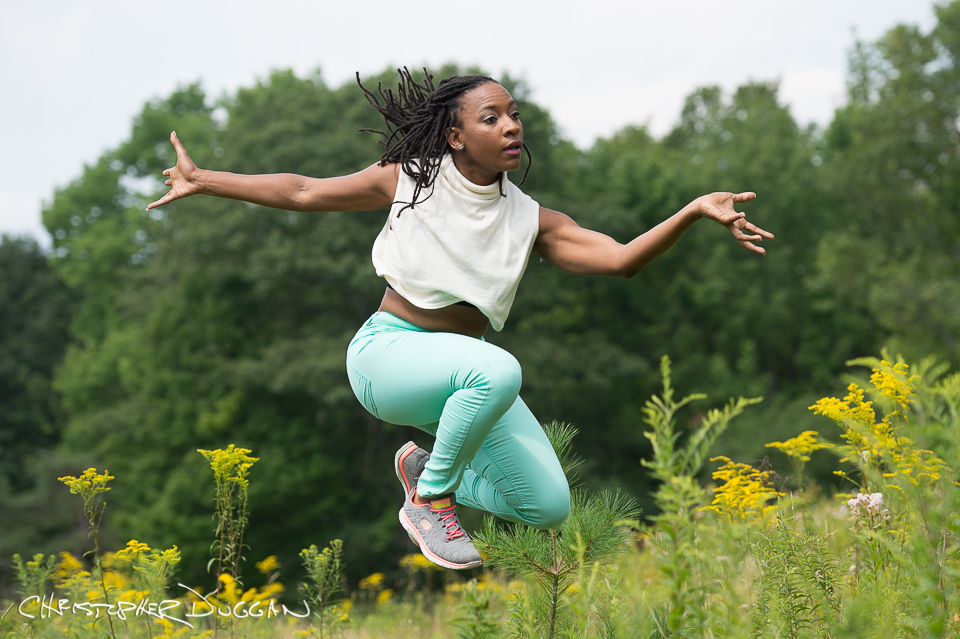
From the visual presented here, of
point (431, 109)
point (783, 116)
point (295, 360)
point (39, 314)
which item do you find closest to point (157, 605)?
point (431, 109)

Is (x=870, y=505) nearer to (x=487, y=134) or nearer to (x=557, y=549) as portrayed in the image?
(x=557, y=549)

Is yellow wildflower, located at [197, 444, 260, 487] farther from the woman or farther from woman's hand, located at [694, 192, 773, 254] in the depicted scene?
woman's hand, located at [694, 192, 773, 254]

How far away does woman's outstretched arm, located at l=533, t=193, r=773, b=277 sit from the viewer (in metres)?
2.66

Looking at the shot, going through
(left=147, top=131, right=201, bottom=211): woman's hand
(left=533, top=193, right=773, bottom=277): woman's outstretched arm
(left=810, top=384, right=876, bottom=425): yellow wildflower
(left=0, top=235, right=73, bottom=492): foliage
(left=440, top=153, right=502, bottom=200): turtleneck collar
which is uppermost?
A: (left=147, top=131, right=201, bottom=211): woman's hand

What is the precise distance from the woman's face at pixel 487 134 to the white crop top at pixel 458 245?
0.20 feet

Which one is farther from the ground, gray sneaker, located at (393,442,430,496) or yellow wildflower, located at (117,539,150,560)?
gray sneaker, located at (393,442,430,496)

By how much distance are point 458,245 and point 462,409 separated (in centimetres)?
59

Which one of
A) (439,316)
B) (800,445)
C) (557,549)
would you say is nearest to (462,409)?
(439,316)

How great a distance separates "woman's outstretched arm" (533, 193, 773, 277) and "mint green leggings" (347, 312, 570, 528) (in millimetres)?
475

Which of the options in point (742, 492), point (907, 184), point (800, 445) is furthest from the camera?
point (907, 184)

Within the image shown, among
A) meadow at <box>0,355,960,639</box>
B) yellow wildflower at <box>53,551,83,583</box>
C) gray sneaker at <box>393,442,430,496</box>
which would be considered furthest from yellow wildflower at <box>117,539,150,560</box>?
gray sneaker at <box>393,442,430,496</box>

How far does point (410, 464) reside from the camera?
335 centimetres

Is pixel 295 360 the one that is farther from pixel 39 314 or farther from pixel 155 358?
A: pixel 39 314

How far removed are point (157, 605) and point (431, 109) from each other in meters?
2.15
